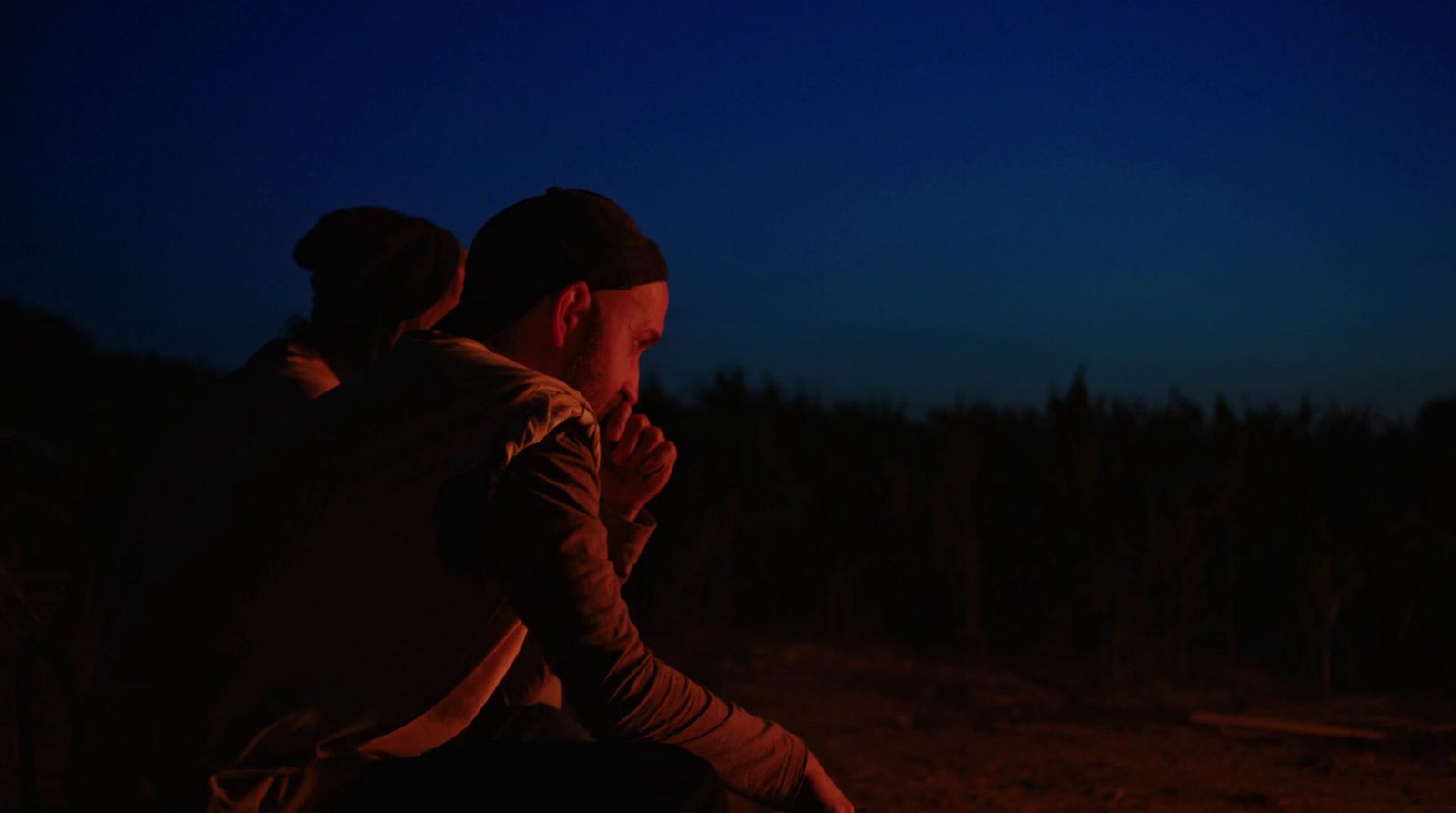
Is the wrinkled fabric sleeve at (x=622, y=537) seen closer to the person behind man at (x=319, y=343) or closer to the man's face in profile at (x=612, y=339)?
the man's face in profile at (x=612, y=339)

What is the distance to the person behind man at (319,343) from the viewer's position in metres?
2.70

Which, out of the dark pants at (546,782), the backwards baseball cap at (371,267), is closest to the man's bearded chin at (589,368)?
the dark pants at (546,782)

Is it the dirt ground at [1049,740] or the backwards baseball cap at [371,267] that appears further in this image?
the dirt ground at [1049,740]

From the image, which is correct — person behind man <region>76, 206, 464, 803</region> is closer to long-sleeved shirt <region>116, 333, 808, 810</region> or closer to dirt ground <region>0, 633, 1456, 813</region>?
long-sleeved shirt <region>116, 333, 808, 810</region>

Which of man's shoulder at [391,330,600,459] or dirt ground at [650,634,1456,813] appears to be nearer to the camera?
man's shoulder at [391,330,600,459]

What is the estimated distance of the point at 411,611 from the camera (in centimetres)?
156

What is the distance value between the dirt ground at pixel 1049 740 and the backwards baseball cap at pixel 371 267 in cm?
246

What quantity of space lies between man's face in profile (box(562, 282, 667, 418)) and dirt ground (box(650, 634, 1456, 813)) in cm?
290

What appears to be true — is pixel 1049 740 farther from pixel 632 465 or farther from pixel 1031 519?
pixel 632 465

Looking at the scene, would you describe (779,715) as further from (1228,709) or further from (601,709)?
(601,709)

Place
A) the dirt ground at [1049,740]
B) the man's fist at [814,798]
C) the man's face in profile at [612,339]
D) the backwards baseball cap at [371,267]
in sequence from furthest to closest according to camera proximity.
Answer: the dirt ground at [1049,740] < the backwards baseball cap at [371,267] < the man's face in profile at [612,339] < the man's fist at [814,798]

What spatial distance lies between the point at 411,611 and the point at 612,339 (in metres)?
0.60

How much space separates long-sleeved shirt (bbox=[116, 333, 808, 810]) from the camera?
1487mm

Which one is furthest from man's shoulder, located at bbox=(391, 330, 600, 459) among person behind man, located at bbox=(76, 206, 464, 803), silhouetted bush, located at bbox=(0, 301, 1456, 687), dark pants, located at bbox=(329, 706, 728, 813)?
silhouetted bush, located at bbox=(0, 301, 1456, 687)
